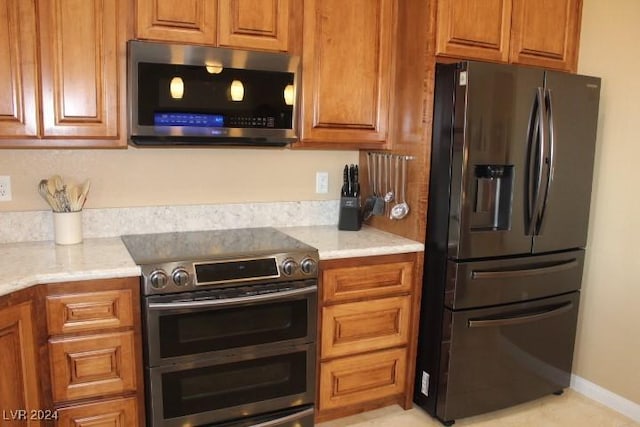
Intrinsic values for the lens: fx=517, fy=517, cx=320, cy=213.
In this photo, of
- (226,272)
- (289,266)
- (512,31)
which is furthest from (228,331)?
(512,31)

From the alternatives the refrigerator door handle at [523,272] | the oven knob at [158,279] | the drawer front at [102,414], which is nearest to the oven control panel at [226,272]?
the oven knob at [158,279]

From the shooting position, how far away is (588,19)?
8.74ft

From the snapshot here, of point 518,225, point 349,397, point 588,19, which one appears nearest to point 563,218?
point 518,225

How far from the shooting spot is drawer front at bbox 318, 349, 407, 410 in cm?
235

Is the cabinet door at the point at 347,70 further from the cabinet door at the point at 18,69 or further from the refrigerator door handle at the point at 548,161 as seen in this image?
the cabinet door at the point at 18,69

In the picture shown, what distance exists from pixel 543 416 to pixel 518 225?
99 centimetres

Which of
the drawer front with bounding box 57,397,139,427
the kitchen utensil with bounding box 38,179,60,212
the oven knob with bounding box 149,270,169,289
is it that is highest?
the kitchen utensil with bounding box 38,179,60,212

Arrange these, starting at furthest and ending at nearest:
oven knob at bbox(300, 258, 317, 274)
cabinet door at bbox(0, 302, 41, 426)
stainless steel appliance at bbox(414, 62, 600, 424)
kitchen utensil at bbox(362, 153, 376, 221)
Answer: kitchen utensil at bbox(362, 153, 376, 221) < stainless steel appliance at bbox(414, 62, 600, 424) < oven knob at bbox(300, 258, 317, 274) < cabinet door at bbox(0, 302, 41, 426)

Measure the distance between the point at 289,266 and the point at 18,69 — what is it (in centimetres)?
127

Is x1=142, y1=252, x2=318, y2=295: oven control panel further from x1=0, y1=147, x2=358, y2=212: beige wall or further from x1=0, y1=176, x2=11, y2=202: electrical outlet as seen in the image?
x1=0, y1=176, x2=11, y2=202: electrical outlet

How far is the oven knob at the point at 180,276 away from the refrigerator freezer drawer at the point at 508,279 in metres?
1.15

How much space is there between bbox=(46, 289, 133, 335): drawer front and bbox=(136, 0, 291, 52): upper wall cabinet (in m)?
1.03

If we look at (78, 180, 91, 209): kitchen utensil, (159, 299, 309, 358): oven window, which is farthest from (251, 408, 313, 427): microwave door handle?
(78, 180, 91, 209): kitchen utensil

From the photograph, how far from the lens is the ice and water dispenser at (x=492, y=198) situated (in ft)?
7.61
